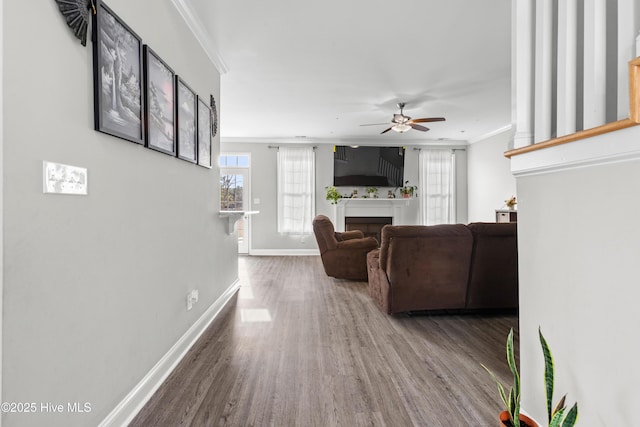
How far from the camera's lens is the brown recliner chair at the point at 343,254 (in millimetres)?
4801

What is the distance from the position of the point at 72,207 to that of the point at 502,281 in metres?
3.37

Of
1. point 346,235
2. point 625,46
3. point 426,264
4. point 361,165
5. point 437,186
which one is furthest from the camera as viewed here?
point 437,186

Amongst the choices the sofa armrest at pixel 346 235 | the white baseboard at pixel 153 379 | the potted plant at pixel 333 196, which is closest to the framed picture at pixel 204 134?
the white baseboard at pixel 153 379

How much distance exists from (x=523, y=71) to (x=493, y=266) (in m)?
2.16

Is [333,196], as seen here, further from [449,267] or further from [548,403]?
[548,403]

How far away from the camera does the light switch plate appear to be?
119 centimetres

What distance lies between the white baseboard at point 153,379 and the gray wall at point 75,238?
0.16 feet

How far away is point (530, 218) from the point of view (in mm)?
1460

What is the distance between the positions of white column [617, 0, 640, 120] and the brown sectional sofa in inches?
78.4

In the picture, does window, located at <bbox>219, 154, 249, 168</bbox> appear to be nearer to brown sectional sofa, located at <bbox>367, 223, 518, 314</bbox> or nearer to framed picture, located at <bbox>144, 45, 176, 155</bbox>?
brown sectional sofa, located at <bbox>367, 223, 518, 314</bbox>

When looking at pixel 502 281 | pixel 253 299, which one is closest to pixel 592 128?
pixel 502 281

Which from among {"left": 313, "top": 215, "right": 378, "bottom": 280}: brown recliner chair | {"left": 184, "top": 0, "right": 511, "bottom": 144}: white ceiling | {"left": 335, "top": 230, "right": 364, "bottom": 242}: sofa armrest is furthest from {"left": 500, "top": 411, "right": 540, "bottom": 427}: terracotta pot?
{"left": 335, "top": 230, "right": 364, "bottom": 242}: sofa armrest

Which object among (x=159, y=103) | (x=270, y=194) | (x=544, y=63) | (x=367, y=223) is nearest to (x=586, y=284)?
(x=544, y=63)

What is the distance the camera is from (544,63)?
4.56 ft
